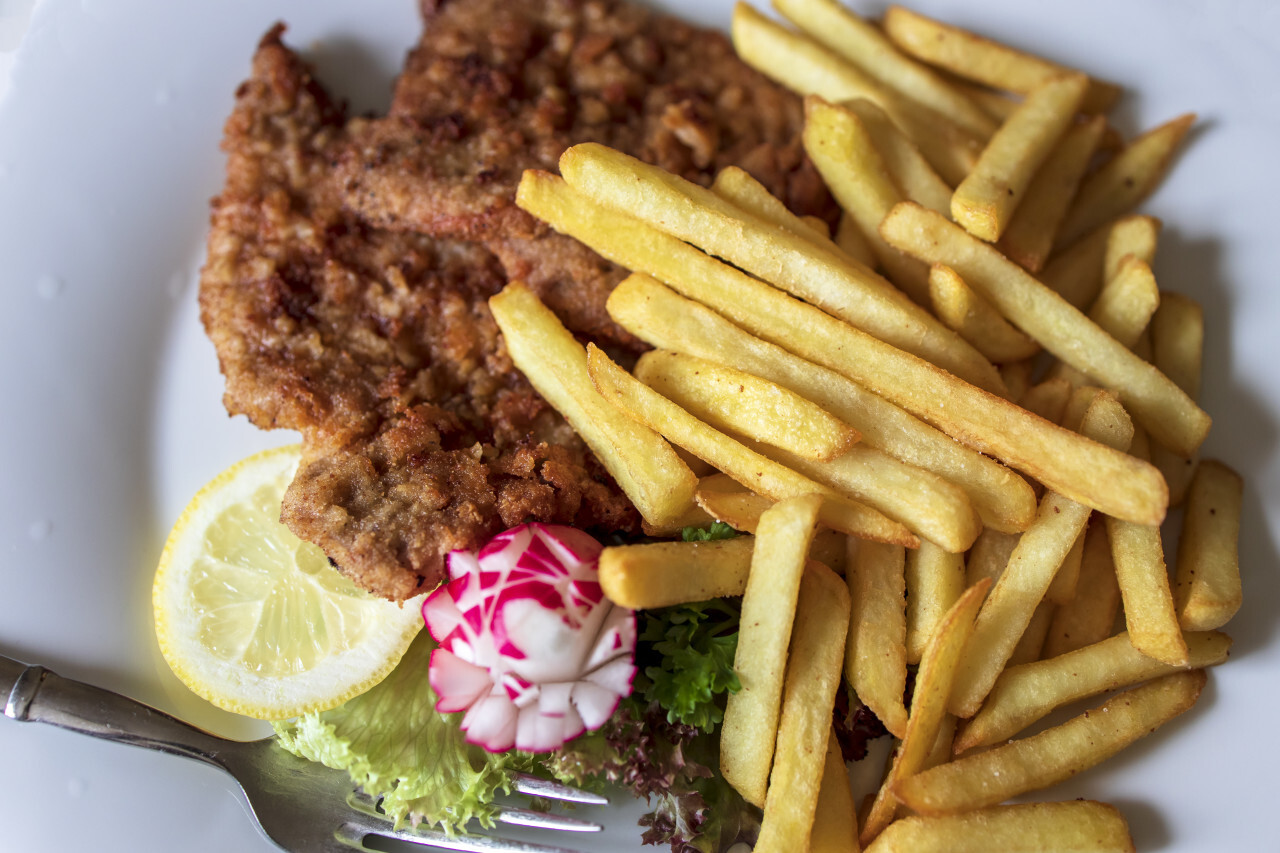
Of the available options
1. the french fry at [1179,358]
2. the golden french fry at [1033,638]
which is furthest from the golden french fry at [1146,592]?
the french fry at [1179,358]

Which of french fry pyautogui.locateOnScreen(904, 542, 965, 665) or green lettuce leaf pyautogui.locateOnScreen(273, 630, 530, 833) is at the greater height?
french fry pyautogui.locateOnScreen(904, 542, 965, 665)

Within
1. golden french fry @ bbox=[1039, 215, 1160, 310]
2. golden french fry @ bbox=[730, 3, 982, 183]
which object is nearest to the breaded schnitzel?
golden french fry @ bbox=[730, 3, 982, 183]

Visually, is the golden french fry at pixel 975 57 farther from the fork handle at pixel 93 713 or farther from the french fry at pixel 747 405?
the fork handle at pixel 93 713

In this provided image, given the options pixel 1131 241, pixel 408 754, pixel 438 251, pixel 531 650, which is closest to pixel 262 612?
pixel 408 754

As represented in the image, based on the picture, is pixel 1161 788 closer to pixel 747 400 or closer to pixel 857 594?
pixel 857 594

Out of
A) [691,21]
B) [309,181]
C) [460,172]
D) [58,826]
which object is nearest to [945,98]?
[691,21]

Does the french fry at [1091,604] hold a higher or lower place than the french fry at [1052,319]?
lower

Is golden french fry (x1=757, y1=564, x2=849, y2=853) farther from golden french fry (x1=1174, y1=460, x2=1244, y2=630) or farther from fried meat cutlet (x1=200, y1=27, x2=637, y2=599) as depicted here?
golden french fry (x1=1174, y1=460, x2=1244, y2=630)

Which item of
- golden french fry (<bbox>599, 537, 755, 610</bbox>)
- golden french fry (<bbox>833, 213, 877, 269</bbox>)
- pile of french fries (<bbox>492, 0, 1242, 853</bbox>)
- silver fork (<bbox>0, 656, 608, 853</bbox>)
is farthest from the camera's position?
golden french fry (<bbox>833, 213, 877, 269</bbox>)
